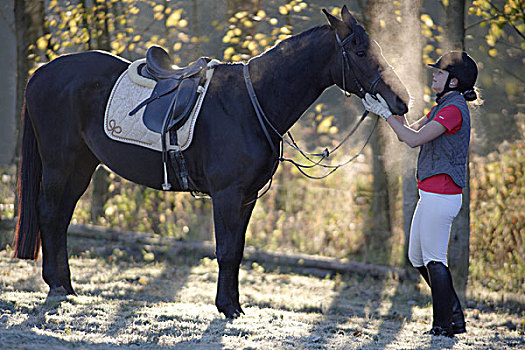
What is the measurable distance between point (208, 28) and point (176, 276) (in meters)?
4.53

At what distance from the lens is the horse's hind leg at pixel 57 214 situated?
16.5 ft

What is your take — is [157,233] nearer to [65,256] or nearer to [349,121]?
[65,256]

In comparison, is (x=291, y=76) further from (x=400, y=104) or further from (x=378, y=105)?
(x=400, y=104)

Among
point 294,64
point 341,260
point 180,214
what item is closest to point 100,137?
point 294,64

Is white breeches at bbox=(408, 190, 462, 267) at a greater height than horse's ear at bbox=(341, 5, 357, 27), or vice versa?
horse's ear at bbox=(341, 5, 357, 27)

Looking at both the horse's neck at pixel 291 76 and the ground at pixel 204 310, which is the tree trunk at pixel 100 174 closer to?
the ground at pixel 204 310

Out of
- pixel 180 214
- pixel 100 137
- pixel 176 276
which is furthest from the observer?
pixel 180 214

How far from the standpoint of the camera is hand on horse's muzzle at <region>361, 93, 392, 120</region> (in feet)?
13.5

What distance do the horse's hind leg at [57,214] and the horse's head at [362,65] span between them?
7.54ft

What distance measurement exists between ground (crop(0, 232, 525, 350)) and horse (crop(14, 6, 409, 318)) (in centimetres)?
41

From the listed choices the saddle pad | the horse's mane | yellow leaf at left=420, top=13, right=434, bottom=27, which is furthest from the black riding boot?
yellow leaf at left=420, top=13, right=434, bottom=27

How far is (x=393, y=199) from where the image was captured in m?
8.21

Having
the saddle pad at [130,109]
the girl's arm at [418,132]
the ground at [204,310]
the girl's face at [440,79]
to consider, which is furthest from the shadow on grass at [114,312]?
the girl's face at [440,79]

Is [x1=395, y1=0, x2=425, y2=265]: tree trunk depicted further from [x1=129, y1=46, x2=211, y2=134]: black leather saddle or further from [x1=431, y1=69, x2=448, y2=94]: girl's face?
[x1=129, y1=46, x2=211, y2=134]: black leather saddle
